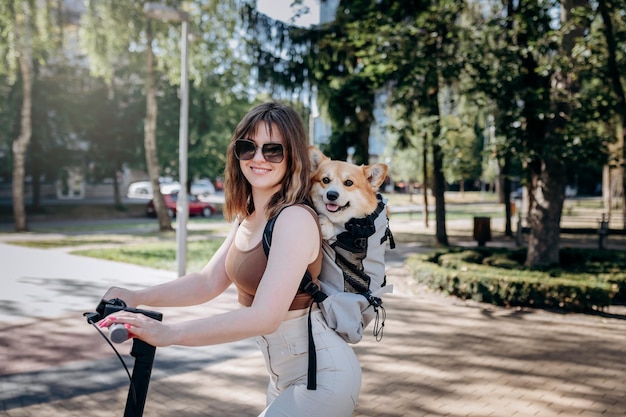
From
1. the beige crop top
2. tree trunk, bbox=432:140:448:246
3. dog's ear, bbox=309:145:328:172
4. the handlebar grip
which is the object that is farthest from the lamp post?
the handlebar grip

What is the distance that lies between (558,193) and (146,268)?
357 inches

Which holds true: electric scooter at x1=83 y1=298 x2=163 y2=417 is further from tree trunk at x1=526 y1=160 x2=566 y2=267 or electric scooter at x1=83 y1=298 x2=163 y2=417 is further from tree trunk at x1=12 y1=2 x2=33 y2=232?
tree trunk at x1=12 y1=2 x2=33 y2=232

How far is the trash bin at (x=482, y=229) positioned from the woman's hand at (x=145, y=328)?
16.5 meters

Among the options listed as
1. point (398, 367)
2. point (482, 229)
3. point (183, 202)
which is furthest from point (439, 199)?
point (398, 367)

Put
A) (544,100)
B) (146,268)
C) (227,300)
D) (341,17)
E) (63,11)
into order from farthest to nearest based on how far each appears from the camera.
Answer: (63,11) < (341,17) < (146,268) < (544,100) < (227,300)

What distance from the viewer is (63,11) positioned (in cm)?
2306

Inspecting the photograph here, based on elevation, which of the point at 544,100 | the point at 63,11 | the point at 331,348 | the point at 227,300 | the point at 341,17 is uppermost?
the point at 63,11

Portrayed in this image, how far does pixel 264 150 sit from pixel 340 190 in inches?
12.7

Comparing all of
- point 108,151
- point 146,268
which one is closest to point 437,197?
point 146,268

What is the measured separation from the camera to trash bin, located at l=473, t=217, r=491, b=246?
56.7 ft

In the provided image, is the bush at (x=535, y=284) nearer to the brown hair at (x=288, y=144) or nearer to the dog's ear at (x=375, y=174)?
the dog's ear at (x=375, y=174)

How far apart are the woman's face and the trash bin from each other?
1602 centimetres

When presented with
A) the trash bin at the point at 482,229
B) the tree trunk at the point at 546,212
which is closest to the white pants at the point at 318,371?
the tree trunk at the point at 546,212

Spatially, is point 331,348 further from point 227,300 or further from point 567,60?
point 567,60
